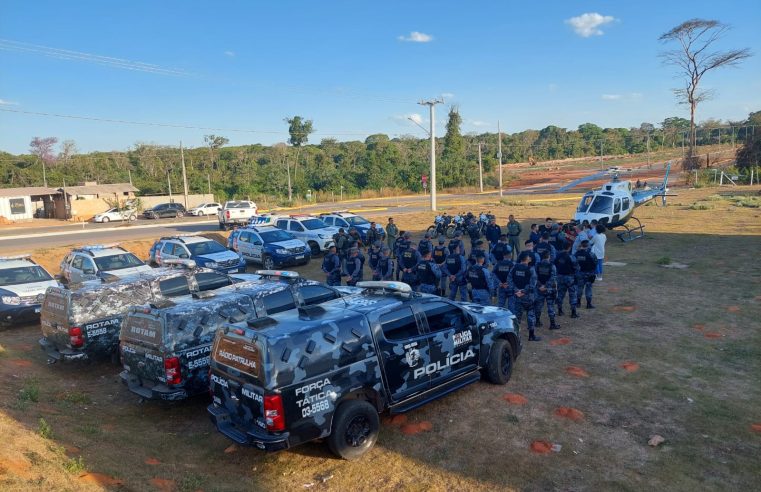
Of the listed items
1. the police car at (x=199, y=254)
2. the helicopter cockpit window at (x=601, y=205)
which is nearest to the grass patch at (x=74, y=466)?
the police car at (x=199, y=254)

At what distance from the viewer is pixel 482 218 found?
2298cm

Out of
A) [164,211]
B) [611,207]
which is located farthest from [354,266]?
[164,211]

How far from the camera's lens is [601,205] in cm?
2214

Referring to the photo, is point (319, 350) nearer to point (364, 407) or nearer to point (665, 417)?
point (364, 407)

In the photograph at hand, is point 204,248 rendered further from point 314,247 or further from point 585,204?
point 585,204

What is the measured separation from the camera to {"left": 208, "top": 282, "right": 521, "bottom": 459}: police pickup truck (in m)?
5.72

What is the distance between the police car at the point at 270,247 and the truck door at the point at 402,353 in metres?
12.5

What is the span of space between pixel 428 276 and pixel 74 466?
8021 millimetres

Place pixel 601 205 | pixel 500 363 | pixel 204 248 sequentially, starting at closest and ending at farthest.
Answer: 1. pixel 500 363
2. pixel 204 248
3. pixel 601 205

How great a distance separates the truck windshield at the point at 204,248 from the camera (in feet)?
54.8

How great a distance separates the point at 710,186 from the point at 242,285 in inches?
2129

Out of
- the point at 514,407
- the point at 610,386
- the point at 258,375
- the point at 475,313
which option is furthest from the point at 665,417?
the point at 258,375

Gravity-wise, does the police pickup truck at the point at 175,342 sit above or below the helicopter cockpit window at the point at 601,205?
below

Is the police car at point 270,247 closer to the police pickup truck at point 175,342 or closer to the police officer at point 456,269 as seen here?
the police officer at point 456,269
